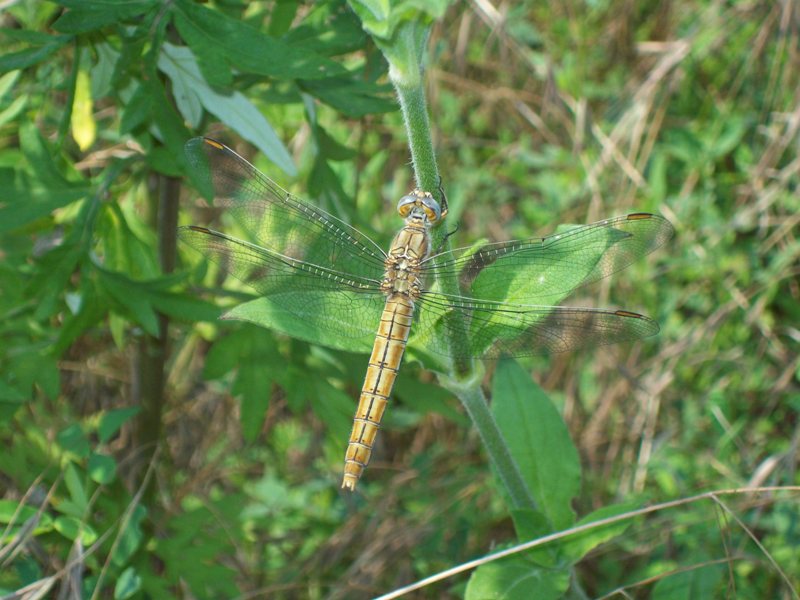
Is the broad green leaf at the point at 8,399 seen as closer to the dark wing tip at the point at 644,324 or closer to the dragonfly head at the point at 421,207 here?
the dragonfly head at the point at 421,207

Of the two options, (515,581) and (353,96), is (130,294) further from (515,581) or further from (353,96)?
(515,581)

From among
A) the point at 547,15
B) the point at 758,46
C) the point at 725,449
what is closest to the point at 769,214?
the point at 758,46

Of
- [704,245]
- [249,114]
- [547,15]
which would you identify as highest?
[547,15]

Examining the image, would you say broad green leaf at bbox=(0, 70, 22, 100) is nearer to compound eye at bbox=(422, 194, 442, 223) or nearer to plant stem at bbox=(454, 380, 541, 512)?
compound eye at bbox=(422, 194, 442, 223)

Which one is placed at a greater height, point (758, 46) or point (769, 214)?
point (758, 46)

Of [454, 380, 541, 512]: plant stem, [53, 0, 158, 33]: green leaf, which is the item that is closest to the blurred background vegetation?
[53, 0, 158, 33]: green leaf

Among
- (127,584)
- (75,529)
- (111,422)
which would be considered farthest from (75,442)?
(127,584)

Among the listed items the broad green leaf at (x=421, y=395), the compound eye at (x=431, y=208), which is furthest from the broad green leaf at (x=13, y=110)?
the broad green leaf at (x=421, y=395)

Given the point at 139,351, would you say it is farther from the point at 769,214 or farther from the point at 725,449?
the point at 769,214
